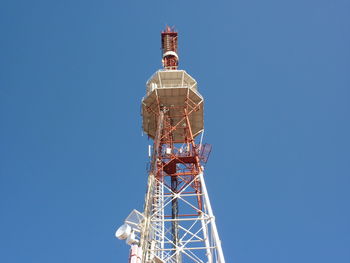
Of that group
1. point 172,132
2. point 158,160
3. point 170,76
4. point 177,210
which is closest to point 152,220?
point 177,210

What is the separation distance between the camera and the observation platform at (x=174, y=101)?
3078cm

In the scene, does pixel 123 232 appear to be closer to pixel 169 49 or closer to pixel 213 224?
pixel 213 224

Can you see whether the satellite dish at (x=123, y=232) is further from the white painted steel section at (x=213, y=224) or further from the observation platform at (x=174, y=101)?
the observation platform at (x=174, y=101)

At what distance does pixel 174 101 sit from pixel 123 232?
1364cm

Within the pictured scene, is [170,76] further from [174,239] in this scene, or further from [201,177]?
[174,239]

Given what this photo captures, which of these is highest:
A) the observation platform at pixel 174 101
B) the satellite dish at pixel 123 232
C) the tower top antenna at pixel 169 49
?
the tower top antenna at pixel 169 49

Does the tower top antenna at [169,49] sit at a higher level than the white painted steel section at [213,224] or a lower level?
higher

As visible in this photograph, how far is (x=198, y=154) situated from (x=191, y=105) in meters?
6.00

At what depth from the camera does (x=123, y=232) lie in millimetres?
20641

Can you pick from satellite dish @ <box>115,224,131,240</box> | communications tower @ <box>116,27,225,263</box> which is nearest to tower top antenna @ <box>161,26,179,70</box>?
communications tower @ <box>116,27,225,263</box>

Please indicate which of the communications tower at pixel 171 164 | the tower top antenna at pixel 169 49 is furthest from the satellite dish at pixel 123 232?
the tower top antenna at pixel 169 49

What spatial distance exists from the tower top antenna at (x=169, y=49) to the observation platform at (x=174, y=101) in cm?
326

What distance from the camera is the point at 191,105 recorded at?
104 feet

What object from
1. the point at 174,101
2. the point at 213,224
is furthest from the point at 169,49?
the point at 213,224
